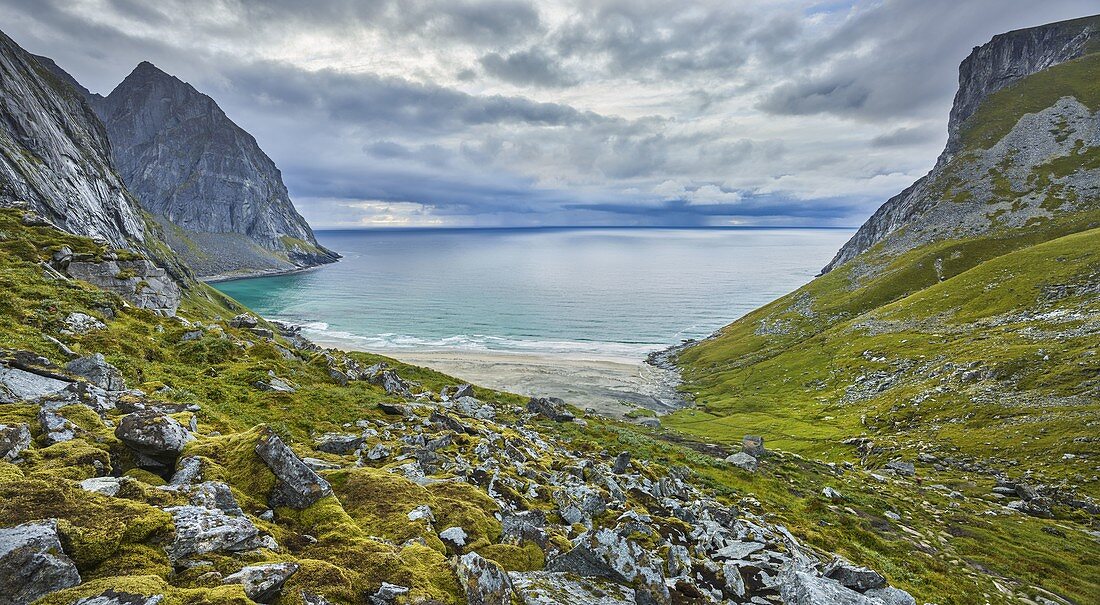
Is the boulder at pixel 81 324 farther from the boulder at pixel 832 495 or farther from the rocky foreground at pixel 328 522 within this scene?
the boulder at pixel 832 495

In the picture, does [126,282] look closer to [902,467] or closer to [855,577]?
[855,577]

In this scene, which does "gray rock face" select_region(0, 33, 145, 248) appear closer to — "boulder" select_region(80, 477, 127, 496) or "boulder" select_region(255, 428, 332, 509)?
"boulder" select_region(255, 428, 332, 509)

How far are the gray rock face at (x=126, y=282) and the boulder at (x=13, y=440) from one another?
3472 cm

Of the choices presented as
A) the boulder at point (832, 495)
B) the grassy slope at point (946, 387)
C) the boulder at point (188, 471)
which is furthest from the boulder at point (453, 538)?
the boulder at point (832, 495)

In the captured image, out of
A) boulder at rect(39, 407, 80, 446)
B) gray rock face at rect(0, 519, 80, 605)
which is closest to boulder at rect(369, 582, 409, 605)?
gray rock face at rect(0, 519, 80, 605)

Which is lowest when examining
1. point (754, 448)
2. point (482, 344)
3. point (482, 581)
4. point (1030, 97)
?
point (482, 344)

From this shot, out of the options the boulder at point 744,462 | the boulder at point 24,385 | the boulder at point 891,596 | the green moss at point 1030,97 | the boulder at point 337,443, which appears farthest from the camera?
the green moss at point 1030,97

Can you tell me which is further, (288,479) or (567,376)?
(567,376)

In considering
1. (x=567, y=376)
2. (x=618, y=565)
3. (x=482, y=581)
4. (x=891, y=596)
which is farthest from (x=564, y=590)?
(x=567, y=376)

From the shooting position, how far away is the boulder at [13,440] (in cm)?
941

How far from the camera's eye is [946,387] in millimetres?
58188

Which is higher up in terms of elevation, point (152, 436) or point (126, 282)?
point (126, 282)

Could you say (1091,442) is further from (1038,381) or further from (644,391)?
(644,391)

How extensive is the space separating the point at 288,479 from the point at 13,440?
5.43m
